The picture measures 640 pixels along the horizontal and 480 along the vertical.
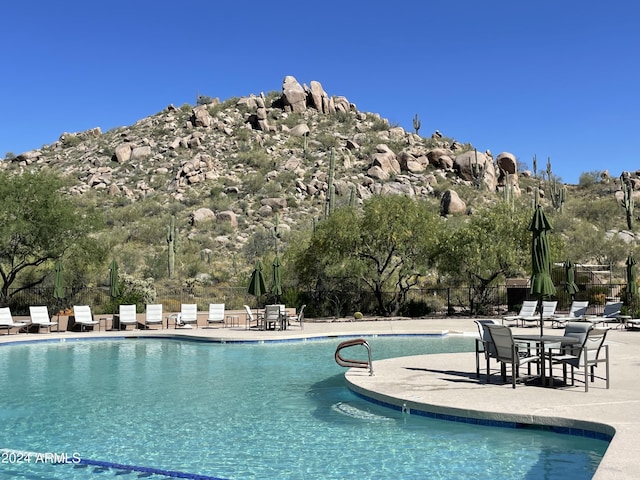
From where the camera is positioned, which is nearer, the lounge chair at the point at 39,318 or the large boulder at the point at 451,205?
the lounge chair at the point at 39,318

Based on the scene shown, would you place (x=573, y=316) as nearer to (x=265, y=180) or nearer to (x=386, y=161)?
A: (x=265, y=180)

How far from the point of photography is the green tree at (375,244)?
25.9 metres

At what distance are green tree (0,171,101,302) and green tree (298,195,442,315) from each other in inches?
390

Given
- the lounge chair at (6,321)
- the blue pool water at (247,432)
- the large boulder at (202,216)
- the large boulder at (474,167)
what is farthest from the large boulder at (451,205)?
the blue pool water at (247,432)

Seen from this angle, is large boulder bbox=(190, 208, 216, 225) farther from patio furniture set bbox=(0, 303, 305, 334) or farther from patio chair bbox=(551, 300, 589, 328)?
patio chair bbox=(551, 300, 589, 328)

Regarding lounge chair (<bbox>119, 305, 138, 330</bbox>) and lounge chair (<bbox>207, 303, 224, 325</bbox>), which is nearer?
lounge chair (<bbox>119, 305, 138, 330</bbox>)

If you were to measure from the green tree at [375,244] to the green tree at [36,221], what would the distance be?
32.5ft

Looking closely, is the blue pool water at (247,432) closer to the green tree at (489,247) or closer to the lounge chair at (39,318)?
the lounge chair at (39,318)

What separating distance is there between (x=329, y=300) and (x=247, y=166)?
3736 centimetres

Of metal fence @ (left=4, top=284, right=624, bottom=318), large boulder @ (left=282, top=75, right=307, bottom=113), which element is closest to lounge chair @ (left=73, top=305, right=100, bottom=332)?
metal fence @ (left=4, top=284, right=624, bottom=318)

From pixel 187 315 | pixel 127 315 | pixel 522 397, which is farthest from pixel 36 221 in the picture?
pixel 522 397

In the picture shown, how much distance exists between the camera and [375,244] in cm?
2644

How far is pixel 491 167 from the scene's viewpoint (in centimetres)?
6631

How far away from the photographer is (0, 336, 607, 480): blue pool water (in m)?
6.88
